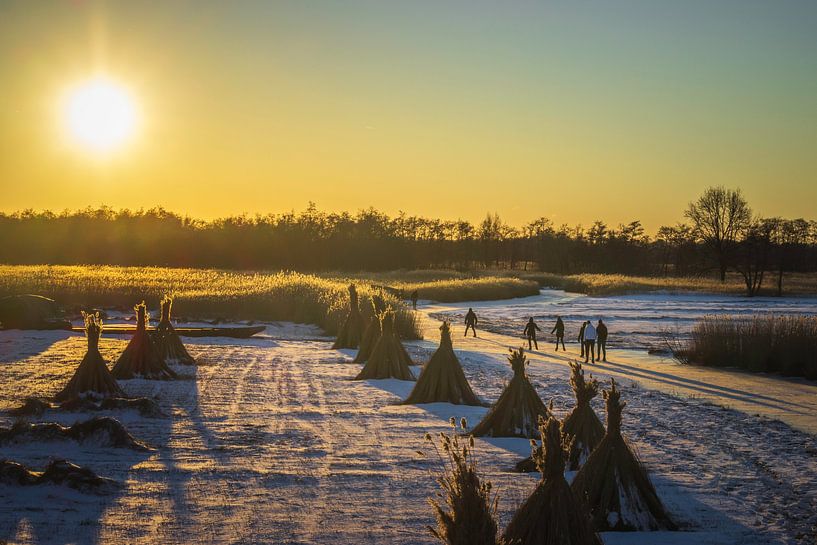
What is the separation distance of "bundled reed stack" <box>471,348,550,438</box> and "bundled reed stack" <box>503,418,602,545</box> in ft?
18.4

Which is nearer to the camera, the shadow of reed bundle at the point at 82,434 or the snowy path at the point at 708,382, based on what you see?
the shadow of reed bundle at the point at 82,434

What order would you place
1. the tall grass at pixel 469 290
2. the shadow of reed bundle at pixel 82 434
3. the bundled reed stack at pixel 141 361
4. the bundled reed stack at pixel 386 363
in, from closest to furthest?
the shadow of reed bundle at pixel 82 434 → the bundled reed stack at pixel 141 361 → the bundled reed stack at pixel 386 363 → the tall grass at pixel 469 290

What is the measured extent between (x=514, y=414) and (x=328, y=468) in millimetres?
3066

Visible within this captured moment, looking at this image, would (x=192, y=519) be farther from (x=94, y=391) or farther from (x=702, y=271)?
(x=702, y=271)

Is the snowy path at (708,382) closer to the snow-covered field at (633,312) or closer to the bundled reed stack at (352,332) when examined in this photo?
the bundled reed stack at (352,332)

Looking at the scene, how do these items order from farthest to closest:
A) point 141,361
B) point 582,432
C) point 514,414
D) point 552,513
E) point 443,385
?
point 141,361 → point 443,385 → point 514,414 → point 582,432 → point 552,513

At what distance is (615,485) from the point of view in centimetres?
793

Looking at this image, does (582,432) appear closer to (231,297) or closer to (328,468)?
(328,468)

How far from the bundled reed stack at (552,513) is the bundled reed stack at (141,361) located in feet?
43.4

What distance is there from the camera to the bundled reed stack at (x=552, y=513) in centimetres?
590

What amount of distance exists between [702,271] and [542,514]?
4180 inches

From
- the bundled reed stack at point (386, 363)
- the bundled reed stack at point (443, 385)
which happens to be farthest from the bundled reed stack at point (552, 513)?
the bundled reed stack at point (386, 363)

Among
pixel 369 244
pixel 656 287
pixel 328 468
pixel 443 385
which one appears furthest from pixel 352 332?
pixel 369 244

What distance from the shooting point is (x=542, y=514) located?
19.6 ft
